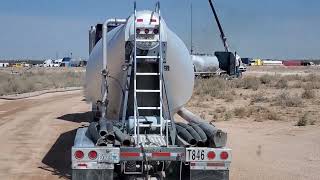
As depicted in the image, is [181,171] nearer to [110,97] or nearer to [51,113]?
[110,97]

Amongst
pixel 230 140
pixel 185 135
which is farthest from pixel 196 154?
pixel 230 140

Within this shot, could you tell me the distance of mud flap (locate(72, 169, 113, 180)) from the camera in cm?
796

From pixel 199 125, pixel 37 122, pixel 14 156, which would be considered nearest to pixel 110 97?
pixel 199 125

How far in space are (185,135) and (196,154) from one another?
582 mm

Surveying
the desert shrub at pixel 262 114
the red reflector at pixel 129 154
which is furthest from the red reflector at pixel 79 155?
the desert shrub at pixel 262 114

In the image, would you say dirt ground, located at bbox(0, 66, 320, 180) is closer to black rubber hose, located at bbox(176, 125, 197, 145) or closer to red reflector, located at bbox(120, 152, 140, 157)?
black rubber hose, located at bbox(176, 125, 197, 145)

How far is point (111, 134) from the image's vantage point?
8164 millimetres

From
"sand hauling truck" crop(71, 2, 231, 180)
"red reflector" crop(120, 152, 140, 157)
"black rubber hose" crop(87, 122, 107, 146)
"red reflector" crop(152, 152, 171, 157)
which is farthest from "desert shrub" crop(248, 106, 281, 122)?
"red reflector" crop(120, 152, 140, 157)

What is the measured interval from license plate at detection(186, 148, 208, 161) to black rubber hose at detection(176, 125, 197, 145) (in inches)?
10.5

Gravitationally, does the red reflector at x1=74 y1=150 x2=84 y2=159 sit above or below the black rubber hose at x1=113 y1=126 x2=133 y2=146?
below

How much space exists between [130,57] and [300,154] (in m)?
6.07

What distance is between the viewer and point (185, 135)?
862cm

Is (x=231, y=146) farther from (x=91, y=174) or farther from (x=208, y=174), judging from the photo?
(x=91, y=174)

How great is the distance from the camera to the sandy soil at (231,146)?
11.1 meters
